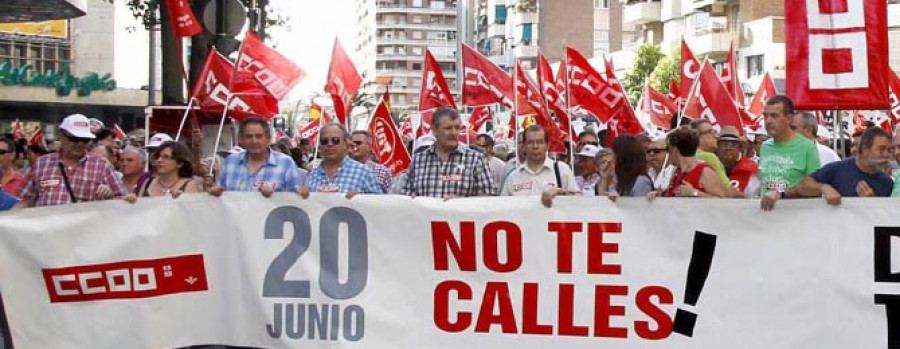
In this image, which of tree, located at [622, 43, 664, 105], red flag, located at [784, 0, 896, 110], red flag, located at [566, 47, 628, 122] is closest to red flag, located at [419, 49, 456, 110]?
red flag, located at [566, 47, 628, 122]

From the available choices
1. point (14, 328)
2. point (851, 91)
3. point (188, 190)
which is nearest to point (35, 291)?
point (14, 328)

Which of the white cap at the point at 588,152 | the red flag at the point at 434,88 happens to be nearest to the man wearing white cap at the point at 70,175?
the white cap at the point at 588,152

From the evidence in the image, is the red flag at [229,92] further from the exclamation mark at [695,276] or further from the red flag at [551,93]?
the exclamation mark at [695,276]

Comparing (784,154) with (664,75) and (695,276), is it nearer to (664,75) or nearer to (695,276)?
(695,276)

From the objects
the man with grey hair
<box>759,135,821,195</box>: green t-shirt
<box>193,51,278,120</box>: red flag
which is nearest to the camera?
<box>759,135,821,195</box>: green t-shirt

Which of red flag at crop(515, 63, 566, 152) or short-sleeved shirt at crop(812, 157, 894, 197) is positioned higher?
red flag at crop(515, 63, 566, 152)

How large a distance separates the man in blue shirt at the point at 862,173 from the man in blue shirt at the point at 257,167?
295cm

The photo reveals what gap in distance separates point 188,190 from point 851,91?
381 cm

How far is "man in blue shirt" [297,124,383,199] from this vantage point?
327 inches

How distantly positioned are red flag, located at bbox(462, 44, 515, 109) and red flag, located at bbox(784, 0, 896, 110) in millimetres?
7288

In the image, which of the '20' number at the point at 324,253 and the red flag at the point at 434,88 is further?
the red flag at the point at 434,88

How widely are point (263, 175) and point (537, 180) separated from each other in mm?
1642

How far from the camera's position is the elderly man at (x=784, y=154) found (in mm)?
7805

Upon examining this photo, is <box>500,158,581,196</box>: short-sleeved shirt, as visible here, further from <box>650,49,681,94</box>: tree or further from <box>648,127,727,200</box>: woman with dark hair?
<box>650,49,681,94</box>: tree
